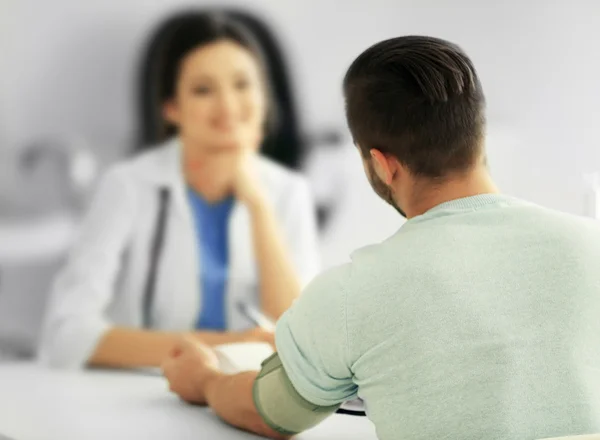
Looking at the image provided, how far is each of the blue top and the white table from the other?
0.20m

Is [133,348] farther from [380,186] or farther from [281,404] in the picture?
[380,186]

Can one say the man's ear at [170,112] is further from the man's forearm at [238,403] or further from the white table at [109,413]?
the man's forearm at [238,403]

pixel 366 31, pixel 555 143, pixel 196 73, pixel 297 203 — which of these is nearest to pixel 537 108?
pixel 555 143

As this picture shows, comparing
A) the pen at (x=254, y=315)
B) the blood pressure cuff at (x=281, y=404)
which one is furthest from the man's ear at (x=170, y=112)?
the blood pressure cuff at (x=281, y=404)

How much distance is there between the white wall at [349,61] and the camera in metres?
1.45

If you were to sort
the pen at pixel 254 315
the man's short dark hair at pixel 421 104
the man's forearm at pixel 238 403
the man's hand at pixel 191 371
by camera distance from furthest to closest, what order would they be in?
the pen at pixel 254 315 → the man's hand at pixel 191 371 → the man's forearm at pixel 238 403 → the man's short dark hair at pixel 421 104

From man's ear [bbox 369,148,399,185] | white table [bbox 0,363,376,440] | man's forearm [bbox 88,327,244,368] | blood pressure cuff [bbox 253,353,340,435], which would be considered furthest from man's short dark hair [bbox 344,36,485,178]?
man's forearm [bbox 88,327,244,368]

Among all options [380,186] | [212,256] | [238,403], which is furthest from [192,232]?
[380,186]

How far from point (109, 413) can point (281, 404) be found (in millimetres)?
310

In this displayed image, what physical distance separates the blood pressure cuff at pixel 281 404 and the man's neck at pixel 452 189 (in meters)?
0.24

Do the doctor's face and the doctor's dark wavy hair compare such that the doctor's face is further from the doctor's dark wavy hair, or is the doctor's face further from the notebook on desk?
the notebook on desk

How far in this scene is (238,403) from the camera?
1072 millimetres

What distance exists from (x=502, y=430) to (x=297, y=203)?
0.82 metres

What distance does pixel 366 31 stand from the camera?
5.33ft
